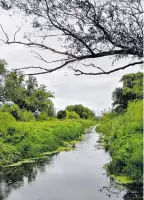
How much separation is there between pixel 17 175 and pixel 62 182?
269cm

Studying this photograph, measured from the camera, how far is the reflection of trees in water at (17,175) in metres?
14.4

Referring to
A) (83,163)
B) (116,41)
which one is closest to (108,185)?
(83,163)

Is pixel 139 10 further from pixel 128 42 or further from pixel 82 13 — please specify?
pixel 82 13

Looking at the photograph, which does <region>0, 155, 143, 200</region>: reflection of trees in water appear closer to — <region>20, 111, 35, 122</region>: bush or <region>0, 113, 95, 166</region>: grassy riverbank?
<region>0, 113, 95, 166</region>: grassy riverbank

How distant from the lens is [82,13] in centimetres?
500

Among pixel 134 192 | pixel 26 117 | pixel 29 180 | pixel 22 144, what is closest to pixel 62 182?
pixel 29 180

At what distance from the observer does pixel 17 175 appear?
1709 centimetres

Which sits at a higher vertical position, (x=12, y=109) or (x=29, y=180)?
(x=12, y=109)

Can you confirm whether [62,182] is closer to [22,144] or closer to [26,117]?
[22,144]

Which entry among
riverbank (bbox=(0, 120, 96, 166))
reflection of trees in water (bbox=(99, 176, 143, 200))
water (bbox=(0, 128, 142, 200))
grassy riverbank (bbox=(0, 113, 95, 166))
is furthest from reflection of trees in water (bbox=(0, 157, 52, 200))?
reflection of trees in water (bbox=(99, 176, 143, 200))

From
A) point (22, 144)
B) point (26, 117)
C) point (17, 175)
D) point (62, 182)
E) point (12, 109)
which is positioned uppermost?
point (12, 109)

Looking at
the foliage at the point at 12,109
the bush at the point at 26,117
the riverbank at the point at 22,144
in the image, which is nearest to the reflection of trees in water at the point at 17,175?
the riverbank at the point at 22,144

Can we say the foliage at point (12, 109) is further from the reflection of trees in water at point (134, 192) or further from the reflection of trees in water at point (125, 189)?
the reflection of trees in water at point (134, 192)

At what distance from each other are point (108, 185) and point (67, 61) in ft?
35.1
